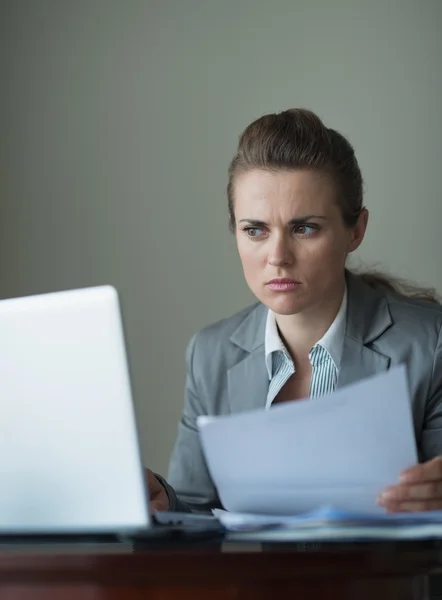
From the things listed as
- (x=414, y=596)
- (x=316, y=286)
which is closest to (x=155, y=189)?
(x=316, y=286)

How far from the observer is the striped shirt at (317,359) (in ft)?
5.65

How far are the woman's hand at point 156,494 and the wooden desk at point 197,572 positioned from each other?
53 cm

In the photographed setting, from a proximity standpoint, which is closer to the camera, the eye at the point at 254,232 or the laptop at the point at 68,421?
the laptop at the point at 68,421

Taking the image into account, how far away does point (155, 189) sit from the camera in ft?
8.11

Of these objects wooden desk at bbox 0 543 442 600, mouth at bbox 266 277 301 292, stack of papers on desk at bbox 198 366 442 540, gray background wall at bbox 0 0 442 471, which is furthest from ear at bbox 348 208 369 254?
wooden desk at bbox 0 543 442 600

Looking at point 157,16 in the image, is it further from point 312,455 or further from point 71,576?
point 71,576

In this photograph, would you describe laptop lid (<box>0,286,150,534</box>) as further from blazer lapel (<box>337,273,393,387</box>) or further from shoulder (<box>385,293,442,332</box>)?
shoulder (<box>385,293,442,332</box>)

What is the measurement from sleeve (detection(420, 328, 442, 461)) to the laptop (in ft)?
2.70

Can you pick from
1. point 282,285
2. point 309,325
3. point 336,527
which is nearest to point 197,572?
point 336,527

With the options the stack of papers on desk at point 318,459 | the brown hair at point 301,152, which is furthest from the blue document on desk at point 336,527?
the brown hair at point 301,152

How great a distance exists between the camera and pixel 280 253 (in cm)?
164

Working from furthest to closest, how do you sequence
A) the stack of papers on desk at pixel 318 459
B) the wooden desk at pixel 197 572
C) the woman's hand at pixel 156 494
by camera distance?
1. the woman's hand at pixel 156 494
2. the stack of papers on desk at pixel 318 459
3. the wooden desk at pixel 197 572

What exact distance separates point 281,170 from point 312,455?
0.89m

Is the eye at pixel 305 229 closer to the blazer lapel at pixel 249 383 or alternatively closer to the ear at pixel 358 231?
the ear at pixel 358 231
